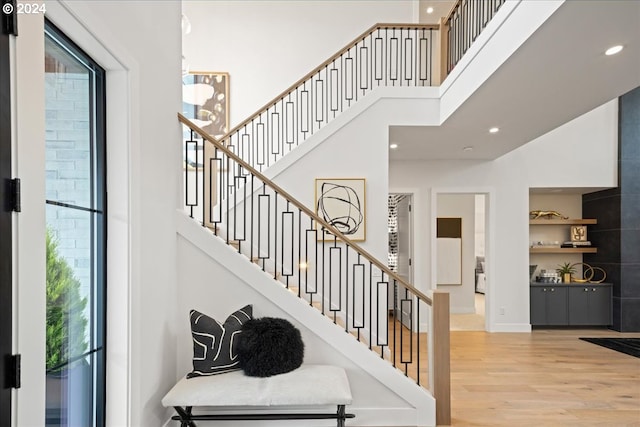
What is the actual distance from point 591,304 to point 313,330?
5672 millimetres

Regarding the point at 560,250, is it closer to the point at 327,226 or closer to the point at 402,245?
the point at 402,245

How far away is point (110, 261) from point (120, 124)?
2.53 feet

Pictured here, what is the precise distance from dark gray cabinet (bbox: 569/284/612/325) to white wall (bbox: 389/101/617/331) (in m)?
0.84

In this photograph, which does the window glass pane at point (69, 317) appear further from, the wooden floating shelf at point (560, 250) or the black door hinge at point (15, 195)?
the wooden floating shelf at point (560, 250)

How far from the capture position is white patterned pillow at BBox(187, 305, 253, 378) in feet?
9.45

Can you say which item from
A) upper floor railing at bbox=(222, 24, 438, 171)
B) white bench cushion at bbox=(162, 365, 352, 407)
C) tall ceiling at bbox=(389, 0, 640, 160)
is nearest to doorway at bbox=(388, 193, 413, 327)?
tall ceiling at bbox=(389, 0, 640, 160)

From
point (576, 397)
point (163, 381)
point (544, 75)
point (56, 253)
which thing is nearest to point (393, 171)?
point (544, 75)

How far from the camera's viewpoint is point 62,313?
6.28ft

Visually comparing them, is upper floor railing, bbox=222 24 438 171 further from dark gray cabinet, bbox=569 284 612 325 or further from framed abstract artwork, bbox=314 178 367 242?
dark gray cabinet, bbox=569 284 612 325

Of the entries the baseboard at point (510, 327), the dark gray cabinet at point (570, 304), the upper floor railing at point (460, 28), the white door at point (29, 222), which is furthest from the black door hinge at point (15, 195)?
the dark gray cabinet at point (570, 304)

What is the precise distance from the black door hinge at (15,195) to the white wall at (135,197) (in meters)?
0.80

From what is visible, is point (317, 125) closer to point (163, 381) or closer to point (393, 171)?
point (393, 171)

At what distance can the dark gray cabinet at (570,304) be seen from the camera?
21.8 ft

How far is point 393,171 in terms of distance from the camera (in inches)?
268
